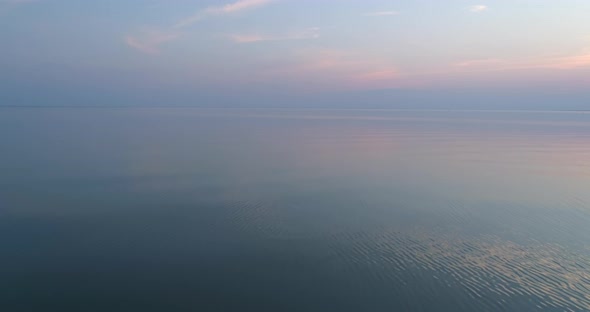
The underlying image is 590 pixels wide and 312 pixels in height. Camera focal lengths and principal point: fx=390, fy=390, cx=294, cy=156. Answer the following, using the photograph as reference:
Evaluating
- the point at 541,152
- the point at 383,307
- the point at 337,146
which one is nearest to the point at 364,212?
the point at 383,307

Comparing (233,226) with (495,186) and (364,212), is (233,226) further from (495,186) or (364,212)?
(495,186)

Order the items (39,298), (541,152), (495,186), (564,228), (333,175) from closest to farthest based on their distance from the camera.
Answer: (39,298) → (564,228) → (495,186) → (333,175) → (541,152)

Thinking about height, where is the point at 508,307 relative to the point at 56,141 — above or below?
below

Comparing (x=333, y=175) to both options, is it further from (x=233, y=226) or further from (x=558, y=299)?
(x=558, y=299)

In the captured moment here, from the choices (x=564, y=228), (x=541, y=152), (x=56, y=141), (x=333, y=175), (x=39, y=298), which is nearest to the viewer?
(x=39, y=298)

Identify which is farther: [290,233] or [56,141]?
[56,141]

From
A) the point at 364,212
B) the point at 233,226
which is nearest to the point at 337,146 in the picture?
the point at 364,212
